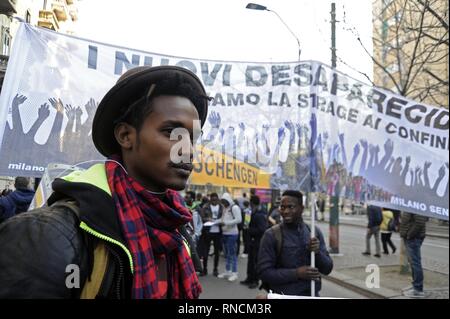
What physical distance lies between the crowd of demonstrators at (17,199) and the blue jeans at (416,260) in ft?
20.8

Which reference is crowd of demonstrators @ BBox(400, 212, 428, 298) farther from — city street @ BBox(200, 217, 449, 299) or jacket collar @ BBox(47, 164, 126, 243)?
jacket collar @ BBox(47, 164, 126, 243)

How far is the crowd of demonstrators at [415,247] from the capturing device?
259 inches

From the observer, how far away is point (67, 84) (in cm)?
303

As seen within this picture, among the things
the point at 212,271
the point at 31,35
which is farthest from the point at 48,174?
the point at 212,271

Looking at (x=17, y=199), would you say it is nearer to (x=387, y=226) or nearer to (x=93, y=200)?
(x=93, y=200)

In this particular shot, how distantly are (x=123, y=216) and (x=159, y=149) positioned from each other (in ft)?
0.80

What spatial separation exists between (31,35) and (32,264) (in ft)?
7.97

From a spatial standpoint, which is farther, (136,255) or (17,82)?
(17,82)

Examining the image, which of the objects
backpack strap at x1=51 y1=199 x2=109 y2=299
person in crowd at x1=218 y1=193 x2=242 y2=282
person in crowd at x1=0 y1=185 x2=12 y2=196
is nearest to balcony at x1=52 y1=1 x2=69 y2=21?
person in crowd at x1=0 y1=185 x2=12 y2=196

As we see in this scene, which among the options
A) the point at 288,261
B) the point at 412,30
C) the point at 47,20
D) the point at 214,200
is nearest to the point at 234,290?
the point at 214,200

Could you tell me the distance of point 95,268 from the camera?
1.02 m
